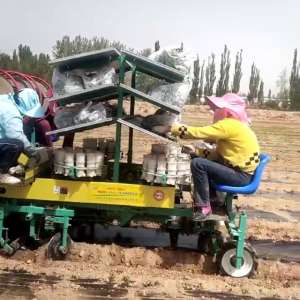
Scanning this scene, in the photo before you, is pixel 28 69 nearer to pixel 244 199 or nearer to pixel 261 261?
pixel 244 199

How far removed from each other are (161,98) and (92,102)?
727 mm

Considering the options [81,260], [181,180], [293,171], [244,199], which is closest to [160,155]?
[181,180]

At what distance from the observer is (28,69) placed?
3938 cm

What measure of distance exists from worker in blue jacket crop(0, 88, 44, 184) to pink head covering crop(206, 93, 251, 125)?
1.92m

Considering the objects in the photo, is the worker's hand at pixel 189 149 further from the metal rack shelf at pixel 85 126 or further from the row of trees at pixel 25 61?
the row of trees at pixel 25 61

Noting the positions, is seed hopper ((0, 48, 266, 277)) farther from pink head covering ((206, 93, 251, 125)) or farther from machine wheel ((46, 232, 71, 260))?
pink head covering ((206, 93, 251, 125))

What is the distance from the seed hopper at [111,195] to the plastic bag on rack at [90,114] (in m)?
0.07

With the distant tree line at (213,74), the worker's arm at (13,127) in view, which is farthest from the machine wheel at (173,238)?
the distant tree line at (213,74)

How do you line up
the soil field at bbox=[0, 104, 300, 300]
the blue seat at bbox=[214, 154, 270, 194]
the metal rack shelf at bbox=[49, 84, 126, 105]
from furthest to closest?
the blue seat at bbox=[214, 154, 270, 194] → the metal rack shelf at bbox=[49, 84, 126, 105] → the soil field at bbox=[0, 104, 300, 300]

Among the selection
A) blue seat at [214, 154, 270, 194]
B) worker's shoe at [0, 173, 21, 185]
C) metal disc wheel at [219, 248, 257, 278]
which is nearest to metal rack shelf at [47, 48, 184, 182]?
worker's shoe at [0, 173, 21, 185]

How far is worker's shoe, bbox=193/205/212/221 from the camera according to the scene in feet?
18.6

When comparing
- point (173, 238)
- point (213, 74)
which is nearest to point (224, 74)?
point (213, 74)

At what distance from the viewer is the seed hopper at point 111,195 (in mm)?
5672

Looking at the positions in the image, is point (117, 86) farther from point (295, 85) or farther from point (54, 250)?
point (295, 85)
